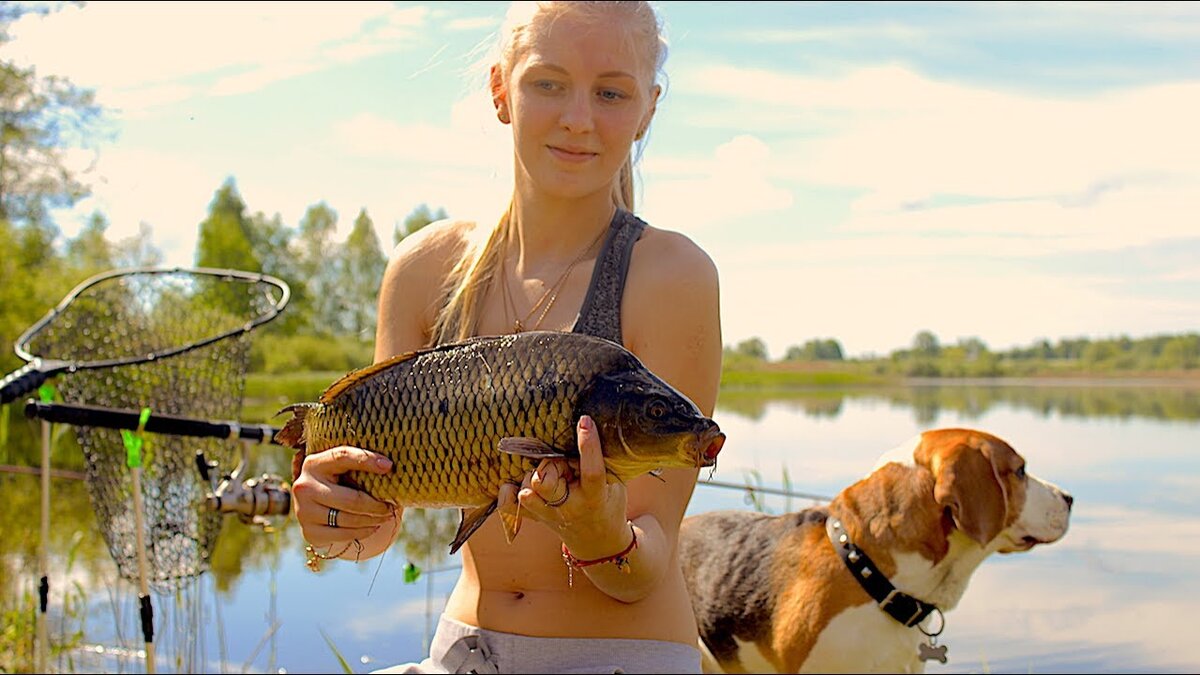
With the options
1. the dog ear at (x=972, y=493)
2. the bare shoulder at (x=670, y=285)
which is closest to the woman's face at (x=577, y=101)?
the bare shoulder at (x=670, y=285)

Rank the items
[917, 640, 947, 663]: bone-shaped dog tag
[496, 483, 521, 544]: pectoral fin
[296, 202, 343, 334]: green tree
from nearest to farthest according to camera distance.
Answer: [496, 483, 521, 544]: pectoral fin, [917, 640, 947, 663]: bone-shaped dog tag, [296, 202, 343, 334]: green tree

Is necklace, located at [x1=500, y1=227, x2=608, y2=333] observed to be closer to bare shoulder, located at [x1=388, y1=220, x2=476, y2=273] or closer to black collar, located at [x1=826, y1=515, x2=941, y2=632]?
bare shoulder, located at [x1=388, y1=220, x2=476, y2=273]

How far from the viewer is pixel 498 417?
196cm

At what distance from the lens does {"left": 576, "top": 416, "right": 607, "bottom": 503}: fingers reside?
1.87 meters

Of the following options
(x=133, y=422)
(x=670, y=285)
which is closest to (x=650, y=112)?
(x=670, y=285)

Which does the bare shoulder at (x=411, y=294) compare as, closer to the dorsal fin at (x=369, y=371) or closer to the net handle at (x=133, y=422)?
the dorsal fin at (x=369, y=371)

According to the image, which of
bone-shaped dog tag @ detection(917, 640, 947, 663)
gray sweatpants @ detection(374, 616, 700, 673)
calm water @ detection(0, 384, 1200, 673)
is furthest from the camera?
calm water @ detection(0, 384, 1200, 673)

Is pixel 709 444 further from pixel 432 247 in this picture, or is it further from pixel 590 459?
pixel 432 247

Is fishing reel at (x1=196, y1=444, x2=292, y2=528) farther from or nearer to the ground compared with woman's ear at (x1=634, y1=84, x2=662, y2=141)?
nearer to the ground

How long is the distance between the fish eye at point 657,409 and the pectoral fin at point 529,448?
0.17 meters

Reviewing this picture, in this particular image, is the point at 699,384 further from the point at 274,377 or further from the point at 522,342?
the point at 274,377

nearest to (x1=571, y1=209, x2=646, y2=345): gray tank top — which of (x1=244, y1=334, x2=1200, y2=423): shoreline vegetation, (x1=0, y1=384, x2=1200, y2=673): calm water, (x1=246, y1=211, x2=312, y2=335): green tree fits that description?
(x1=0, y1=384, x2=1200, y2=673): calm water

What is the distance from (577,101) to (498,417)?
91 cm

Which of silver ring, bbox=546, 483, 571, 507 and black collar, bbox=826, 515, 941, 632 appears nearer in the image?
silver ring, bbox=546, 483, 571, 507
